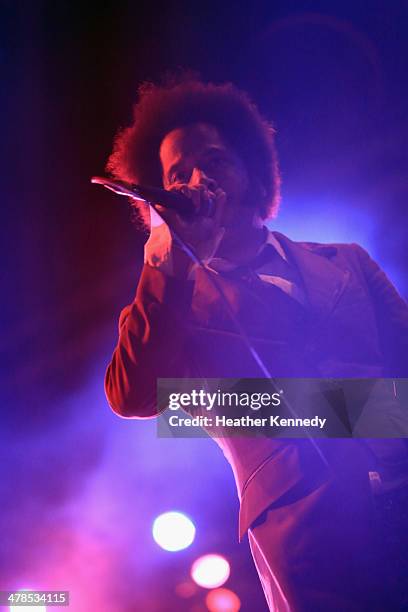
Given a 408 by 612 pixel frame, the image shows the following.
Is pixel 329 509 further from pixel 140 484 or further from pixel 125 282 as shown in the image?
pixel 125 282

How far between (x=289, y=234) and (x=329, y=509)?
0.81 meters

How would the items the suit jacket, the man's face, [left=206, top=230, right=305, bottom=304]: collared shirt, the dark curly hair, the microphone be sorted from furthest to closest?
the dark curly hair
the man's face
[left=206, top=230, right=305, bottom=304]: collared shirt
the suit jacket
the microphone

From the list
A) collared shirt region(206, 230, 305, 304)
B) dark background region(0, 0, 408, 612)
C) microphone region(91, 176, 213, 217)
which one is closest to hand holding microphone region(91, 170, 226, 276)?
microphone region(91, 176, 213, 217)

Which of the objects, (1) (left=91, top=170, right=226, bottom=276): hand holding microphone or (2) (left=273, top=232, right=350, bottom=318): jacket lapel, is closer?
(1) (left=91, top=170, right=226, bottom=276): hand holding microphone

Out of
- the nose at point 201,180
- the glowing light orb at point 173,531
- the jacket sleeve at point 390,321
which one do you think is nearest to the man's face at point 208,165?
the nose at point 201,180

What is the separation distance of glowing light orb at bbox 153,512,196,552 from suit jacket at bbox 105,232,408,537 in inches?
11.5

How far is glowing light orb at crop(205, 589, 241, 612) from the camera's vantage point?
1552mm

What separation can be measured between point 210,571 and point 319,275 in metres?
0.91

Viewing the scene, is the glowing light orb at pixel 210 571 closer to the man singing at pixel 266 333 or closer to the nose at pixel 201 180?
the man singing at pixel 266 333

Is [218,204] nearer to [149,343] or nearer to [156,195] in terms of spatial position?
[156,195]

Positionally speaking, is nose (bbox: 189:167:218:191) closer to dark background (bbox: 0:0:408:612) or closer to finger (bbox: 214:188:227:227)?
finger (bbox: 214:188:227:227)

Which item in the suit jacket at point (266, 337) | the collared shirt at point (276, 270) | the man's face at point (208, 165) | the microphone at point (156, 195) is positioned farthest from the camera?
the man's face at point (208, 165)

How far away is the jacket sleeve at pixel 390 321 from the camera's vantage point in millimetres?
1441

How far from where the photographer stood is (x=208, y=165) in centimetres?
161
